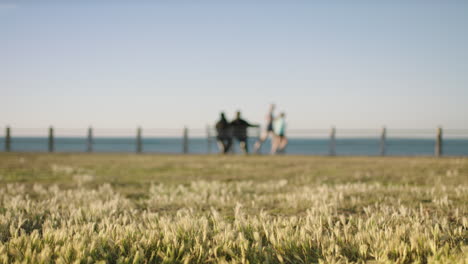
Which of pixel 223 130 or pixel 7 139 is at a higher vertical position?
pixel 223 130

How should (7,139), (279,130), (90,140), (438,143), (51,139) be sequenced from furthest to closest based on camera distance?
(90,140)
(51,139)
(7,139)
(438,143)
(279,130)

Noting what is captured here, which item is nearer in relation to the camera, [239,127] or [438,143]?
[239,127]

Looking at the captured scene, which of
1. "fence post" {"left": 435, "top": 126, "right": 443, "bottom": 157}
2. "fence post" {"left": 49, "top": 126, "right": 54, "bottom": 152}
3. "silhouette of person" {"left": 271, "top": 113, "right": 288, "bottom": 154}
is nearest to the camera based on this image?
"silhouette of person" {"left": 271, "top": 113, "right": 288, "bottom": 154}

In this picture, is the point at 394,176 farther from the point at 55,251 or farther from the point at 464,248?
the point at 55,251

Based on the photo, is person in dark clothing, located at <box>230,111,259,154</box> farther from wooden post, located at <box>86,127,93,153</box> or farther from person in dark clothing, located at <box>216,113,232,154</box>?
wooden post, located at <box>86,127,93,153</box>

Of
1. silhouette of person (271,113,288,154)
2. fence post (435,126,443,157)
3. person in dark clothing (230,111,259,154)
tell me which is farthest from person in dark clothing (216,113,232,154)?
fence post (435,126,443,157)

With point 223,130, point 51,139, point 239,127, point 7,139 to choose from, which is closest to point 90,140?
point 51,139

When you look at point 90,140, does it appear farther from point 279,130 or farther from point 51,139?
point 279,130

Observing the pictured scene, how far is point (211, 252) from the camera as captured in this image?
2.85 meters

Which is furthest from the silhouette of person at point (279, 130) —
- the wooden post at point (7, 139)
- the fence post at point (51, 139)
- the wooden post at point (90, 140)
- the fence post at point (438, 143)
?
the wooden post at point (7, 139)

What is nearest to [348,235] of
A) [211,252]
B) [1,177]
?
[211,252]

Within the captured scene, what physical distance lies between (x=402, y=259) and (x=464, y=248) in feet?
1.50

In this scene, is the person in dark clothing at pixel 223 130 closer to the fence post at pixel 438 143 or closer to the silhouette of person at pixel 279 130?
the silhouette of person at pixel 279 130

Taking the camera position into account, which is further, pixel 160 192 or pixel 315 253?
pixel 160 192
